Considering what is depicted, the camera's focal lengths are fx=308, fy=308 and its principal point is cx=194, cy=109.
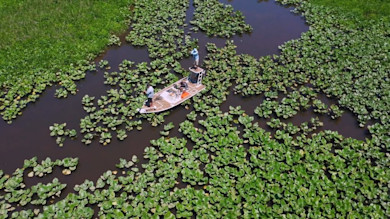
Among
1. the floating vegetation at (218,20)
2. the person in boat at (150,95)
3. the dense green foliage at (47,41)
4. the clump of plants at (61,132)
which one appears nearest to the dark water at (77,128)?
the clump of plants at (61,132)

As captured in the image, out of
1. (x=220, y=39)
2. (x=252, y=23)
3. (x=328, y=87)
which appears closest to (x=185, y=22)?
(x=220, y=39)

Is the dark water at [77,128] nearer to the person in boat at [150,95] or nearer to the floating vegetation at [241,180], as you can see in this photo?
the floating vegetation at [241,180]

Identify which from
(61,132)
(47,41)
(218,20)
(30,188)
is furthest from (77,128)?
(218,20)

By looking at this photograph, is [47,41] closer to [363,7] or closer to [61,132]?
[61,132]

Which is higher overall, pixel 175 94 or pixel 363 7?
pixel 363 7

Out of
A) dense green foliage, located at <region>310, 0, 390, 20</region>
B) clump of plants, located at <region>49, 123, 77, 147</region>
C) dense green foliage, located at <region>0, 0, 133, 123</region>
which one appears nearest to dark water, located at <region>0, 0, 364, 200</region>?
clump of plants, located at <region>49, 123, 77, 147</region>

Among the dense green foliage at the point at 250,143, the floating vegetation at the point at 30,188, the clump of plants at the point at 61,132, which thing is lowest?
the floating vegetation at the point at 30,188
